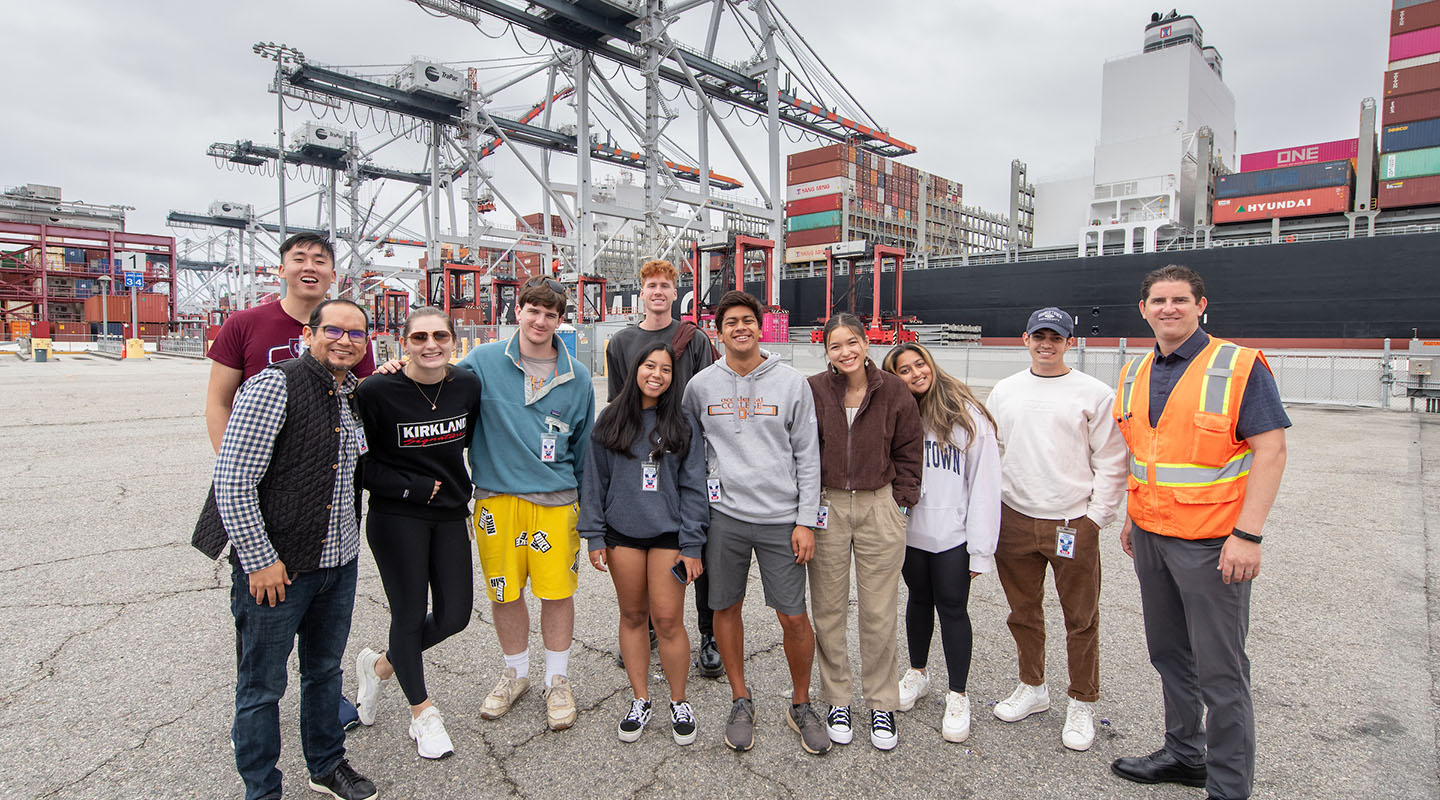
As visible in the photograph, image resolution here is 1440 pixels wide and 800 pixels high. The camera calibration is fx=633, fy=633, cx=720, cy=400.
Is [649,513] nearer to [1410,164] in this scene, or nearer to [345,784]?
[345,784]

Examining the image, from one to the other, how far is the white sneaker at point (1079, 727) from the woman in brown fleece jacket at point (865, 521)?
0.69 metres

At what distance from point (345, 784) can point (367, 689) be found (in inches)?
20.8

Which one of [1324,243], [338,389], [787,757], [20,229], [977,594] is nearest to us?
[338,389]

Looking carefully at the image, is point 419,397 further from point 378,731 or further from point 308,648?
point 378,731

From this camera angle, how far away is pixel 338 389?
7.17 feet

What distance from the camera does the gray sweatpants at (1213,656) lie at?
2127 mm

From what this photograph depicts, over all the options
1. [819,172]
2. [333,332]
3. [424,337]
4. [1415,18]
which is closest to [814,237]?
[819,172]

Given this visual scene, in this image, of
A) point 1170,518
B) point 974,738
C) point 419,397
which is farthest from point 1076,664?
point 419,397

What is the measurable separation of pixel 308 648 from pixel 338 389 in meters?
0.92

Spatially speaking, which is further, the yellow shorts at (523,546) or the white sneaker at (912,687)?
the white sneaker at (912,687)

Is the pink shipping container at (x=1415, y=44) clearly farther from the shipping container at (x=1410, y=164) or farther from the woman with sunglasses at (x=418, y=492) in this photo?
the woman with sunglasses at (x=418, y=492)

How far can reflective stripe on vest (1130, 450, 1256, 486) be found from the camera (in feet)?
7.09

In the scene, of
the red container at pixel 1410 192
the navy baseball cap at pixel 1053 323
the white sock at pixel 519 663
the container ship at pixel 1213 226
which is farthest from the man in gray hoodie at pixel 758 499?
the red container at pixel 1410 192

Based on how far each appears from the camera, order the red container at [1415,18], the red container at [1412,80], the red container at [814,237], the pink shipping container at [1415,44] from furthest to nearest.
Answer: the red container at [814,237] → the red container at [1415,18] → the pink shipping container at [1415,44] → the red container at [1412,80]
